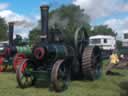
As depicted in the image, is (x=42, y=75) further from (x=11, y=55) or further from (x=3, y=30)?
(x=3, y=30)

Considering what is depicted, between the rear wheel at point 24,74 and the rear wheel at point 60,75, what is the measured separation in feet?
3.13

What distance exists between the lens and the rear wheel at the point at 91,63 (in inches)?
383

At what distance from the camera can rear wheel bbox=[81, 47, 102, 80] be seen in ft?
31.9

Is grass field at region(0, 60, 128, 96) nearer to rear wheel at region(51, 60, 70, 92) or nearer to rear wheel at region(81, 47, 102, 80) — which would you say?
rear wheel at region(51, 60, 70, 92)

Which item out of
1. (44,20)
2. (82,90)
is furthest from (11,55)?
(82,90)

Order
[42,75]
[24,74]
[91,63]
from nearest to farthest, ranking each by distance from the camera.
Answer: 1. [42,75]
2. [24,74]
3. [91,63]

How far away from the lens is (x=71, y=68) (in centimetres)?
971

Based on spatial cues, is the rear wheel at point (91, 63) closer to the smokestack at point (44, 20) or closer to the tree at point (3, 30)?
the smokestack at point (44, 20)

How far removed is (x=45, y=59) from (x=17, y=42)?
7696mm

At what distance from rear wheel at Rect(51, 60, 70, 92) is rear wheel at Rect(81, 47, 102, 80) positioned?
945mm

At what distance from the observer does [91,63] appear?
9.80 metres

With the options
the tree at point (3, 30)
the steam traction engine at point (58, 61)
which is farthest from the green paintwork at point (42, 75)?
the tree at point (3, 30)

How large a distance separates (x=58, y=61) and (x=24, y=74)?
3.77 feet

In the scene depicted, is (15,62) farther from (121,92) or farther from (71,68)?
(121,92)
